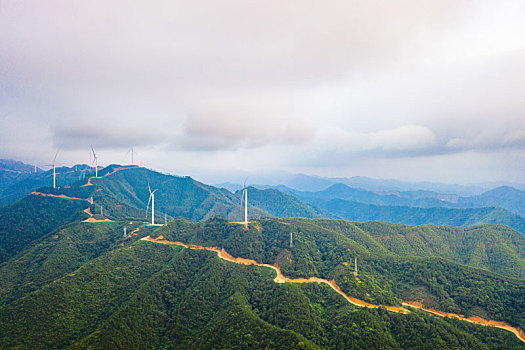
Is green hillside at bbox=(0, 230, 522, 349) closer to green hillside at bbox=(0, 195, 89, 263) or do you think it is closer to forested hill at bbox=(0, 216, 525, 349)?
forested hill at bbox=(0, 216, 525, 349)

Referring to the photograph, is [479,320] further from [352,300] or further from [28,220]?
[28,220]

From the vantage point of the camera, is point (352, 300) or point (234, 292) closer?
point (352, 300)

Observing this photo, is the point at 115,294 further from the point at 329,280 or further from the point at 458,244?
the point at 458,244

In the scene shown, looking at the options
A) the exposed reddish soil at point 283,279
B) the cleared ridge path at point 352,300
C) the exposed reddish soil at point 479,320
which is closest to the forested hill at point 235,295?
the exposed reddish soil at point 479,320

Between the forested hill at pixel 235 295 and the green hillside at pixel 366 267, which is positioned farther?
the green hillside at pixel 366 267

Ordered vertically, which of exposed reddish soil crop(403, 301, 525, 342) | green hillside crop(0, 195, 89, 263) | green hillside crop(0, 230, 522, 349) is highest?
green hillside crop(0, 195, 89, 263)

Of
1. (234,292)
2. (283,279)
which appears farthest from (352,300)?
(234,292)

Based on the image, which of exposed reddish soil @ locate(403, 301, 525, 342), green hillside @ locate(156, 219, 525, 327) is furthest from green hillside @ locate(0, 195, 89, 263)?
exposed reddish soil @ locate(403, 301, 525, 342)

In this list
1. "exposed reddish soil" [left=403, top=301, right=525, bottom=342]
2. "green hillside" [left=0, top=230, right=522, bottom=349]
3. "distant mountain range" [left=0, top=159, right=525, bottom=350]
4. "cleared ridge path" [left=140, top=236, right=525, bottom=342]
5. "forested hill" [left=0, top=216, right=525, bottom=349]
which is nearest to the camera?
"green hillside" [left=0, top=230, right=522, bottom=349]

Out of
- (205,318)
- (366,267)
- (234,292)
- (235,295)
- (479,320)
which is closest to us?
(205,318)

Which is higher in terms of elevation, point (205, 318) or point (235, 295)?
point (235, 295)

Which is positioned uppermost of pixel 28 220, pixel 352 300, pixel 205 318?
pixel 28 220

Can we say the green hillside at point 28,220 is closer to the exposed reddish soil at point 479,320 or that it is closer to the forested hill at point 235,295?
the forested hill at point 235,295
